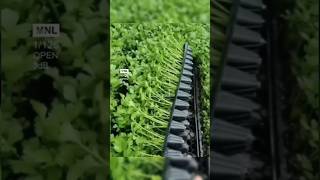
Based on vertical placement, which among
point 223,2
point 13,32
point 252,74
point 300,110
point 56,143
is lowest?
point 56,143

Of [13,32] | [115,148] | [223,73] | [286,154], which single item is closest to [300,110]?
[286,154]

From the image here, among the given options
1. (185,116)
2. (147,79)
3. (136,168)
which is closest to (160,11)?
(147,79)

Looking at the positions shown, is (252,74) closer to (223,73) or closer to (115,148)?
(223,73)

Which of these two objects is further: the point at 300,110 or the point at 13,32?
the point at 300,110

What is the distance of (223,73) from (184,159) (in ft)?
1.19

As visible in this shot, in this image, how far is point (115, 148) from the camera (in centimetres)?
183

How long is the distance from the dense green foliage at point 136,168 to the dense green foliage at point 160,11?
521mm

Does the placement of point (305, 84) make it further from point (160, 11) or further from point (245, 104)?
point (160, 11)

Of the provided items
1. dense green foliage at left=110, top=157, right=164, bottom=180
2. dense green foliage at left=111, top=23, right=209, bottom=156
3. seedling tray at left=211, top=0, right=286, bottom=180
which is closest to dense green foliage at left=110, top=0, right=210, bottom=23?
dense green foliage at left=111, top=23, right=209, bottom=156

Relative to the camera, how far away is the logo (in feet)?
5.92

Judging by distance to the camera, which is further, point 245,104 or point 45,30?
point 245,104

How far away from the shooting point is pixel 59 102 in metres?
1.83

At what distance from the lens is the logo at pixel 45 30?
5.92 feet

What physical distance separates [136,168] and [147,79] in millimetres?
339
